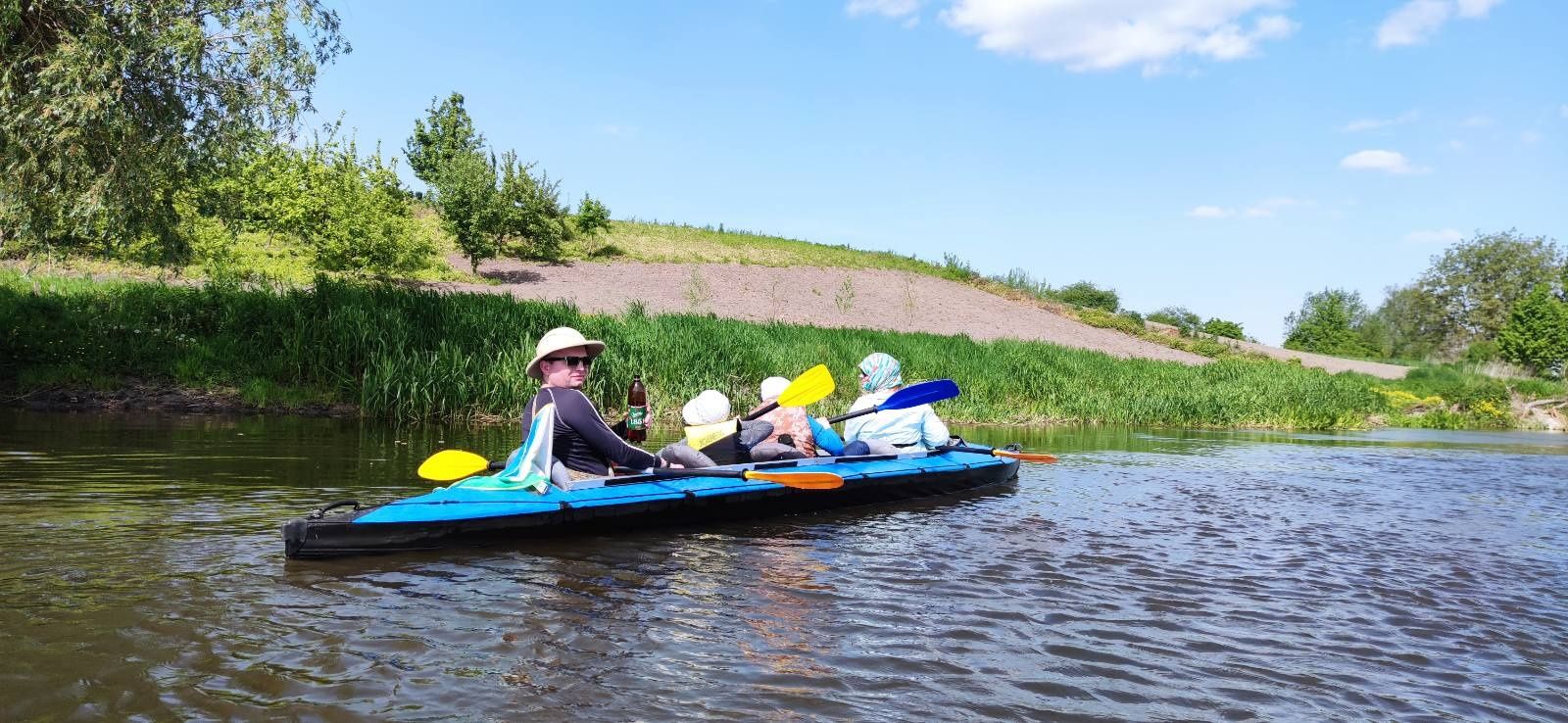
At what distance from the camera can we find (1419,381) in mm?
32844

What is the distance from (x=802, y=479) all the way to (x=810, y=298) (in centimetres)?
2635

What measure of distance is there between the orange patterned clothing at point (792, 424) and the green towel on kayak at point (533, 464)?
7.71ft

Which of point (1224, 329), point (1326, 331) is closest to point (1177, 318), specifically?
point (1224, 329)

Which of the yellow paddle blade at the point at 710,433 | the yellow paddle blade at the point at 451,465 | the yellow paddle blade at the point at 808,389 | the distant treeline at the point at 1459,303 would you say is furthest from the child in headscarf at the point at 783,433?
the distant treeline at the point at 1459,303

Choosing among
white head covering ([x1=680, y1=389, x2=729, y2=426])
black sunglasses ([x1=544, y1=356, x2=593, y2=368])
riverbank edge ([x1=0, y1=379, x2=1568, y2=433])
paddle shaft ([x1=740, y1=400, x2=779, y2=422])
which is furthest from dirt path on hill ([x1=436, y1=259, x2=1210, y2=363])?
black sunglasses ([x1=544, y1=356, x2=593, y2=368])

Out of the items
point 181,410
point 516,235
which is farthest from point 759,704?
point 516,235

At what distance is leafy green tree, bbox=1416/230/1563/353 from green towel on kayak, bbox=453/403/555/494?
6607 cm

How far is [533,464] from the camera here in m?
6.00

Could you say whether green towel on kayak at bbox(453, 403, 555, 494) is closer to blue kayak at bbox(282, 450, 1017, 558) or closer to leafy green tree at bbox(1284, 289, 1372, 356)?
blue kayak at bbox(282, 450, 1017, 558)

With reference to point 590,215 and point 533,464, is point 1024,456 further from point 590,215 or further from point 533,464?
point 590,215

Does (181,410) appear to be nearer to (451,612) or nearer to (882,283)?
(451,612)

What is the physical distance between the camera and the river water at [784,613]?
347 cm

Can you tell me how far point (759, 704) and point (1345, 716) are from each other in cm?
201

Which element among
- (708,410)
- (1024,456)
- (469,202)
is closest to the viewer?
(708,410)
